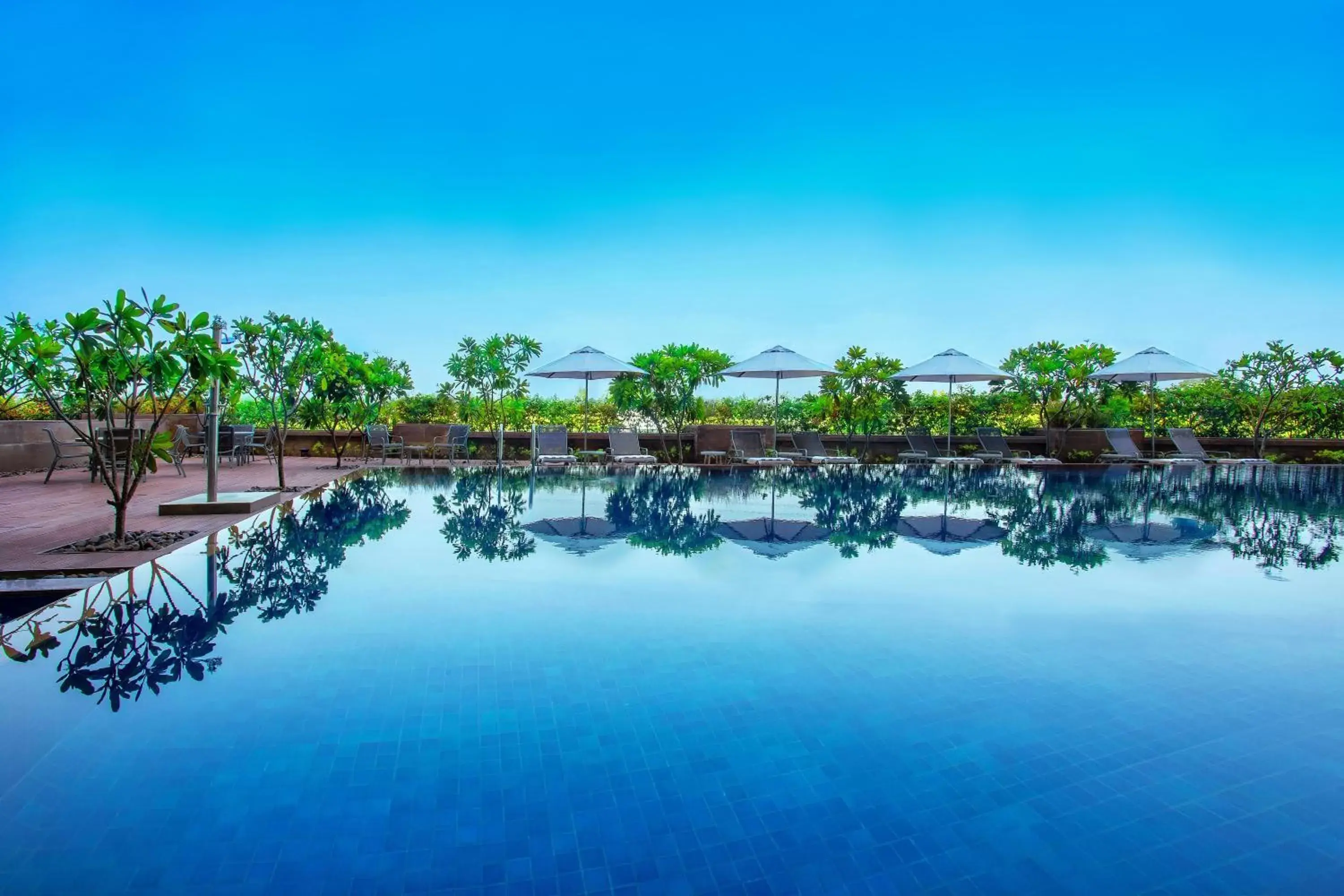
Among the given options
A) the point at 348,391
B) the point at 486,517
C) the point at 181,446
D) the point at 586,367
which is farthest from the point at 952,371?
the point at 181,446

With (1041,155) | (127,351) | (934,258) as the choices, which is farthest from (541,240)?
(127,351)

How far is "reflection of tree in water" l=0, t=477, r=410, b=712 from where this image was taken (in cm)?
294

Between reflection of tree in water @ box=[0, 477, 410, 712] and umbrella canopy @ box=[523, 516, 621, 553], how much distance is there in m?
1.45

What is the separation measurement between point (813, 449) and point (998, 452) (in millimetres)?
4121

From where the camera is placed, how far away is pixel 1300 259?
19.2 metres

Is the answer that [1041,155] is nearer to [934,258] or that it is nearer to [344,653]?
[934,258]

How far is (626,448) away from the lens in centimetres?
1398

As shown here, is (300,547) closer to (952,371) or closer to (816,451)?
(816,451)

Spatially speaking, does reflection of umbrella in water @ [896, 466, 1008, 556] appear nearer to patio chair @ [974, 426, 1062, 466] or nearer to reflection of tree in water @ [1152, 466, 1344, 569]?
reflection of tree in water @ [1152, 466, 1344, 569]

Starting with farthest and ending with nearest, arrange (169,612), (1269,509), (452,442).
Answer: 1. (452,442)
2. (1269,509)
3. (169,612)

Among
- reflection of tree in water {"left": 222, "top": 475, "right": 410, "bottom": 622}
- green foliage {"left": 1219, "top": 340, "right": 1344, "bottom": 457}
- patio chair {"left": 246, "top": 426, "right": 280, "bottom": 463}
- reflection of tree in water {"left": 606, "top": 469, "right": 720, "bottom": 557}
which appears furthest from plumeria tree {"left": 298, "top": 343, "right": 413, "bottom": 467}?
green foliage {"left": 1219, "top": 340, "right": 1344, "bottom": 457}

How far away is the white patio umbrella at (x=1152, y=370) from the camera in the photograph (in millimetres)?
14172

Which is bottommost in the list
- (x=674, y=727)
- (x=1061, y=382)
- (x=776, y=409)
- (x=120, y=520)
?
(x=674, y=727)

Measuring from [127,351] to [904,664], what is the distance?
206 inches
